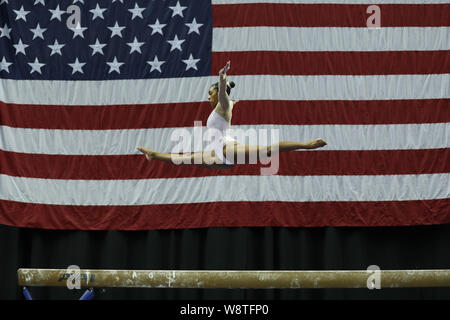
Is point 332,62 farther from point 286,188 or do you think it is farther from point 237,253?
point 237,253

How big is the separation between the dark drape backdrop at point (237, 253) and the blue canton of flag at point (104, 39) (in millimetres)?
2213

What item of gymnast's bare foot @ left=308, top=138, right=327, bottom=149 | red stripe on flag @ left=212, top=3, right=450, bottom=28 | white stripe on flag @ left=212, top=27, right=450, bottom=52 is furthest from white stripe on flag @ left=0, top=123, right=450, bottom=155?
gymnast's bare foot @ left=308, top=138, right=327, bottom=149

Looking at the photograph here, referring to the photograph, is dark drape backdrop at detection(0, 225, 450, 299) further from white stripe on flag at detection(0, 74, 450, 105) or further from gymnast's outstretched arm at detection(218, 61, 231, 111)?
gymnast's outstretched arm at detection(218, 61, 231, 111)

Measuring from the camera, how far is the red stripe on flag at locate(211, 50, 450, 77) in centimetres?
714

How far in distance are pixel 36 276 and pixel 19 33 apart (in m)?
4.02

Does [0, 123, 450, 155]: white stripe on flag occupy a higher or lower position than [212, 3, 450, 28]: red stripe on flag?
lower

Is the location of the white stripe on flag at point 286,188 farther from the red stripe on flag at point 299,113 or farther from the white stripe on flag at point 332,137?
the red stripe on flag at point 299,113

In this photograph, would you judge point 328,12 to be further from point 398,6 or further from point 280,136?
point 280,136

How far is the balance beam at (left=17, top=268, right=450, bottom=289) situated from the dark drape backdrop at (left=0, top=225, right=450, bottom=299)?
2376mm

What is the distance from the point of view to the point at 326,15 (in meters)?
7.22

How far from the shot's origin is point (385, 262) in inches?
284

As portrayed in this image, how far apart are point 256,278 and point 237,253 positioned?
2.41 metres

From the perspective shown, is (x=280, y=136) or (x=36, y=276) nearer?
(x=36, y=276)

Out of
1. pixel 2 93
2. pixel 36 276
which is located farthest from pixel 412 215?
pixel 2 93
